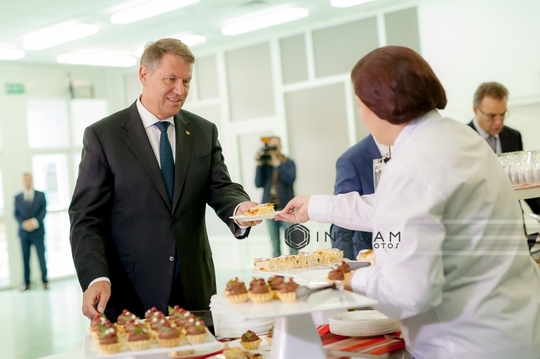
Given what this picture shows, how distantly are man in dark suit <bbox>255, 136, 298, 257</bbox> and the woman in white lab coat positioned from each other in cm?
768

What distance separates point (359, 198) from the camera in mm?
2002

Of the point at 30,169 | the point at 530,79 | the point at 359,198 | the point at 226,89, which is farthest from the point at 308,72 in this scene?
the point at 359,198

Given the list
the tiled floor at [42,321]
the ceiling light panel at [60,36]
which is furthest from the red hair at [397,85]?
the ceiling light panel at [60,36]

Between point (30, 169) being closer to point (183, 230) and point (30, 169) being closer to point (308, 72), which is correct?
point (308, 72)

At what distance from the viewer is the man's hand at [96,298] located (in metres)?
2.34

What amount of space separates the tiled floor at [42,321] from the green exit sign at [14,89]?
10.5 feet

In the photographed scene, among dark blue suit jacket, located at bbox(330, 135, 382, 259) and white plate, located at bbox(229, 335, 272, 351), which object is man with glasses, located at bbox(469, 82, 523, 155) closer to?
dark blue suit jacket, located at bbox(330, 135, 382, 259)

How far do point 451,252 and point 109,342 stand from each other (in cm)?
81

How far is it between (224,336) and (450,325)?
31.4 inches

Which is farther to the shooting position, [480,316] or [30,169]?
[30,169]

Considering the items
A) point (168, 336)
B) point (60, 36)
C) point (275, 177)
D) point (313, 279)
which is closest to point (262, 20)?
point (275, 177)

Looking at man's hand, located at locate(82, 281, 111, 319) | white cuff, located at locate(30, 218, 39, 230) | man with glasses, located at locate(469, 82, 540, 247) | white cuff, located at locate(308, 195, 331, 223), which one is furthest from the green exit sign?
white cuff, located at locate(308, 195, 331, 223)

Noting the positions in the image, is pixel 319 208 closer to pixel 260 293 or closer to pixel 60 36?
pixel 260 293

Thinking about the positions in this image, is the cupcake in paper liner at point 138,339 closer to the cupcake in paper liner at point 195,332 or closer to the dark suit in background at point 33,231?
the cupcake in paper liner at point 195,332
